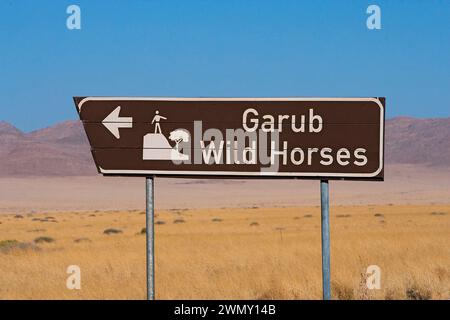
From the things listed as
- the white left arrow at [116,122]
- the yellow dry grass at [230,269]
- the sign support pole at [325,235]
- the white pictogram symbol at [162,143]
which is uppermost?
the white left arrow at [116,122]

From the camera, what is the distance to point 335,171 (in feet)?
32.3

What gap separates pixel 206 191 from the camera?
150 metres

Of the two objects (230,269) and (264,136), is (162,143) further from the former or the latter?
(230,269)

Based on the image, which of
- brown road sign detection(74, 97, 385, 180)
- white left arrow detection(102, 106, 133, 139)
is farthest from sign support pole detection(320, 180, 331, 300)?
white left arrow detection(102, 106, 133, 139)

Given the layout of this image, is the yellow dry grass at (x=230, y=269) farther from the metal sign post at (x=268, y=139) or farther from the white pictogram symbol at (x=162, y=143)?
the white pictogram symbol at (x=162, y=143)

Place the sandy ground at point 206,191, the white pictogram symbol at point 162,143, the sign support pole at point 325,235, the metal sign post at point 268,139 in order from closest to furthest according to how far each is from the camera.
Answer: the sign support pole at point 325,235
the metal sign post at point 268,139
the white pictogram symbol at point 162,143
the sandy ground at point 206,191

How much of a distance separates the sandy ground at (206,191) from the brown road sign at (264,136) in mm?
105500

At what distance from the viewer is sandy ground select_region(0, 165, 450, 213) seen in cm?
12194

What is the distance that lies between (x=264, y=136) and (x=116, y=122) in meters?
2.09

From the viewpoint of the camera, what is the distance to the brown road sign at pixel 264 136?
32.2 feet

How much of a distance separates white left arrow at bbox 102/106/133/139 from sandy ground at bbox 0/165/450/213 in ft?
345

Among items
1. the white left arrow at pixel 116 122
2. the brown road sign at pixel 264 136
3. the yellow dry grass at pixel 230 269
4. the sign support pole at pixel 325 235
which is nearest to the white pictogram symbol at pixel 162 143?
the brown road sign at pixel 264 136

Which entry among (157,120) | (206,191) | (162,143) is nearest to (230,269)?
(162,143)
